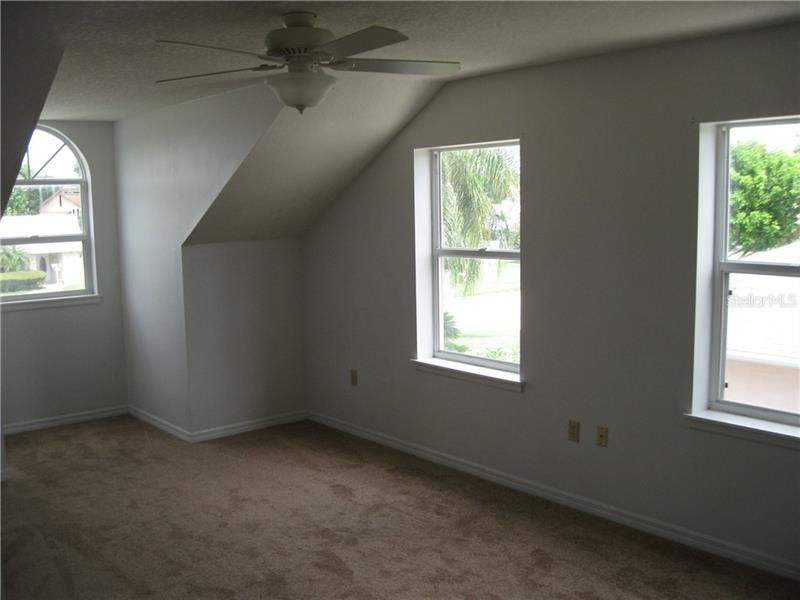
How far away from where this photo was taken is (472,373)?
462cm

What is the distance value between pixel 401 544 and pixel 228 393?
225cm

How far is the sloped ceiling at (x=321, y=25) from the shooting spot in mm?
2846

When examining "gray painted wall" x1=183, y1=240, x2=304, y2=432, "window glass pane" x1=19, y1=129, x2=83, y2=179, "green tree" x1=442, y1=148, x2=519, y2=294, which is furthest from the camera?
"window glass pane" x1=19, y1=129, x2=83, y2=179

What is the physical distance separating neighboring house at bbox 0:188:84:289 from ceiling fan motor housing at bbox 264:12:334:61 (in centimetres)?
376

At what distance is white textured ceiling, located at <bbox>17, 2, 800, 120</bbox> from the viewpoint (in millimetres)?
2781

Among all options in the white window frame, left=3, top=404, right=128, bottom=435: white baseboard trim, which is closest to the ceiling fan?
the white window frame

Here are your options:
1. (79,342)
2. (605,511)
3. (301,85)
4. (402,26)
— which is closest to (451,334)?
(605,511)

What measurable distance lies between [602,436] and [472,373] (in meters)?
0.89

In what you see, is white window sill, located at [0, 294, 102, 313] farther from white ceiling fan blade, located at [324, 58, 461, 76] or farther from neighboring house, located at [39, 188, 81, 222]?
white ceiling fan blade, located at [324, 58, 461, 76]

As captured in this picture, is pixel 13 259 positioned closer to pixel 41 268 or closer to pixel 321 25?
pixel 41 268

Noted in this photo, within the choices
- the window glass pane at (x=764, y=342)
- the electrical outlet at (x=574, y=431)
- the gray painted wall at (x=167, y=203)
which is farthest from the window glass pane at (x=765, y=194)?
the gray painted wall at (x=167, y=203)

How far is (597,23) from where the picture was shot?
3.14 m

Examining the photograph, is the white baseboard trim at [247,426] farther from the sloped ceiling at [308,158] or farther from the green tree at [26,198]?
the green tree at [26,198]

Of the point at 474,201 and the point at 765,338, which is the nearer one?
the point at 765,338
